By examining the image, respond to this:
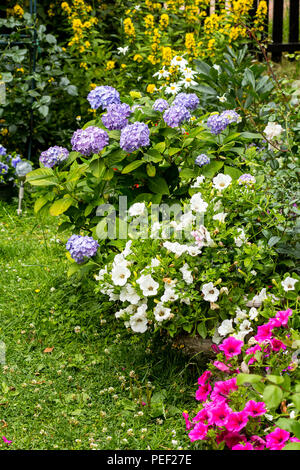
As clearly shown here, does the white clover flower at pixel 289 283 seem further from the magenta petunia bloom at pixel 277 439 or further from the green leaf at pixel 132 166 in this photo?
the green leaf at pixel 132 166

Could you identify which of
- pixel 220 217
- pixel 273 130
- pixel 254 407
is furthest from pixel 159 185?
pixel 254 407

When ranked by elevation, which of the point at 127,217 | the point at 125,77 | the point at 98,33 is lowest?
the point at 127,217

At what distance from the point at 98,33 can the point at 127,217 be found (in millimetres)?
3163

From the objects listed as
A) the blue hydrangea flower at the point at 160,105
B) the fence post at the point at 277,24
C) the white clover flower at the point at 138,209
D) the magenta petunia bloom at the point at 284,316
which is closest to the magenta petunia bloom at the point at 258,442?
the magenta petunia bloom at the point at 284,316

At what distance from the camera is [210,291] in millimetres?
2318

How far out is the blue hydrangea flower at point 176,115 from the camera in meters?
2.68

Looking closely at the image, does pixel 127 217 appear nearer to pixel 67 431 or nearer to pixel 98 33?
pixel 67 431

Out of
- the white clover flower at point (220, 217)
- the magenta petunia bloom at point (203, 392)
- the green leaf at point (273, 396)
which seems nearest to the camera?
the green leaf at point (273, 396)

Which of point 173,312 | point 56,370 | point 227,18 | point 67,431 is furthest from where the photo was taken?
point 227,18

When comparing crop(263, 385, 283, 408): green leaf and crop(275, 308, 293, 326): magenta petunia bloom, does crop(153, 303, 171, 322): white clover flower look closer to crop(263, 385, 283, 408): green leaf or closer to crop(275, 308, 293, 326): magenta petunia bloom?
crop(275, 308, 293, 326): magenta petunia bloom

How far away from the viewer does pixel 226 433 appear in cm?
190

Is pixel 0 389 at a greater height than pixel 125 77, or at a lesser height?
lesser

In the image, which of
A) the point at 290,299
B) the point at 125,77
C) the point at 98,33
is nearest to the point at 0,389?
the point at 290,299

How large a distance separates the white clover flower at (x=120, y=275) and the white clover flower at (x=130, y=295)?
0.04 metres
